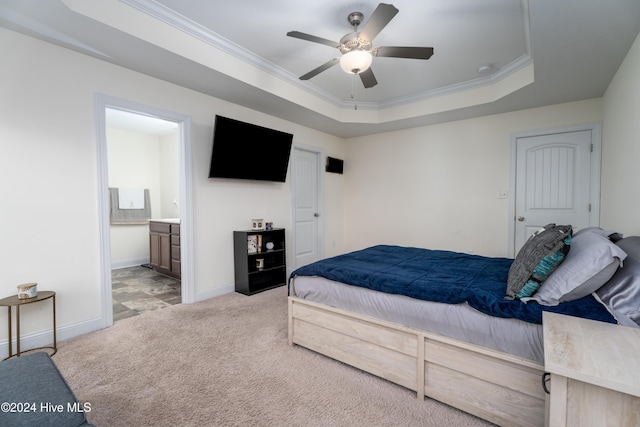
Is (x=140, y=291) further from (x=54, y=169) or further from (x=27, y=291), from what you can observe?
(x=54, y=169)

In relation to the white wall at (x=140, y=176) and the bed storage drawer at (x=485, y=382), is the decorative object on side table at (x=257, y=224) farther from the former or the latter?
the bed storage drawer at (x=485, y=382)

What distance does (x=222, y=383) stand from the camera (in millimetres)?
1877

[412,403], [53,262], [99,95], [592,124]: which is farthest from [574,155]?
[53,262]

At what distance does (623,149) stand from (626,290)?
1945mm

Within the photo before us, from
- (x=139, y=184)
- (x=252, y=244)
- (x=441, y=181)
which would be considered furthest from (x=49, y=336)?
(x=441, y=181)

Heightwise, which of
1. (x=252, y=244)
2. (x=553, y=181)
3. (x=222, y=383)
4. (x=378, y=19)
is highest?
(x=378, y=19)

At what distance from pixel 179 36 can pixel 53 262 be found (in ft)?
7.21

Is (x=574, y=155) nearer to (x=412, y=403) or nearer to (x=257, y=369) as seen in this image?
(x=412, y=403)

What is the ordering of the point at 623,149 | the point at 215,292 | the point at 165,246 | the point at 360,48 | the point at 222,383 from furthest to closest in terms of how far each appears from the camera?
the point at 165,246 → the point at 215,292 → the point at 623,149 → the point at 360,48 → the point at 222,383

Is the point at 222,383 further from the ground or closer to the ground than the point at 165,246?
closer to the ground

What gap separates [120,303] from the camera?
3.34 metres

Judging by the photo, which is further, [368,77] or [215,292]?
[215,292]

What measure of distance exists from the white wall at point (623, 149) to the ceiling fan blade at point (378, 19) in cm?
192

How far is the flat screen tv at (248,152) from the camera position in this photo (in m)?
3.39
